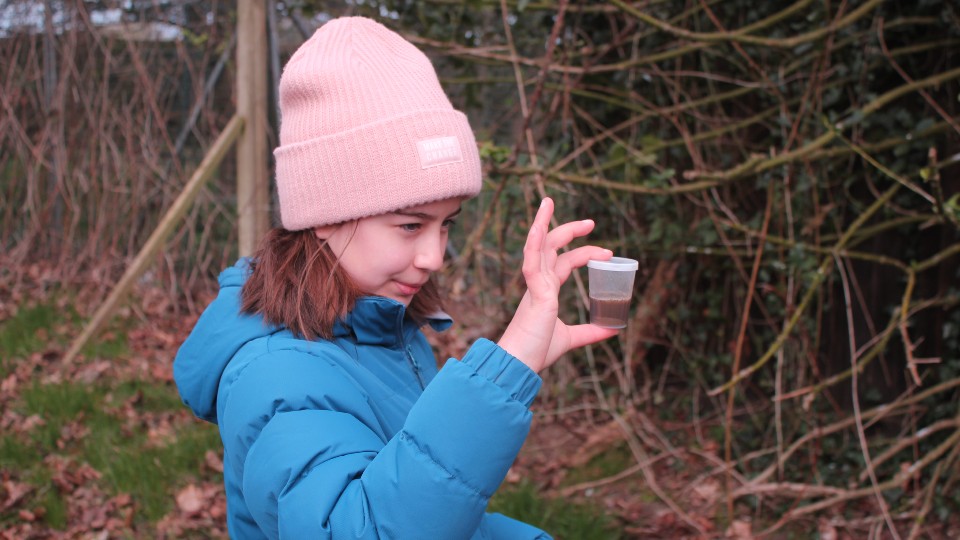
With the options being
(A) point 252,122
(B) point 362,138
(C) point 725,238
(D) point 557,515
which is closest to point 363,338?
(B) point 362,138

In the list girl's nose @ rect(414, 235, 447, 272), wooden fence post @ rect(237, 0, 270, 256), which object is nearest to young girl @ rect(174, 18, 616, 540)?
girl's nose @ rect(414, 235, 447, 272)

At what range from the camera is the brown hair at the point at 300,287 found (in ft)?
4.99

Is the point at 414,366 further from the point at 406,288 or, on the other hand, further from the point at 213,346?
the point at 213,346

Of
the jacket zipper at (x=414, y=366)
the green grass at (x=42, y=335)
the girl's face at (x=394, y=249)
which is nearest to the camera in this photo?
the girl's face at (x=394, y=249)

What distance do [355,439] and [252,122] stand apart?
3.46 meters

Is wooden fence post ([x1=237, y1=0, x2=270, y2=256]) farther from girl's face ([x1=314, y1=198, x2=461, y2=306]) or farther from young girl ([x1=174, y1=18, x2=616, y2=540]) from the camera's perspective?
girl's face ([x1=314, y1=198, x2=461, y2=306])

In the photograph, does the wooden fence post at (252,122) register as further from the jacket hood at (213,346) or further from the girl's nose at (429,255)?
the girl's nose at (429,255)

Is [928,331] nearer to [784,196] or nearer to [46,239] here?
[784,196]

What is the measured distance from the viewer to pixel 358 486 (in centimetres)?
119

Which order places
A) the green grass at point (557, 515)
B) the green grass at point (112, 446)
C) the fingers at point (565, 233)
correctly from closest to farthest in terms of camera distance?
the fingers at point (565, 233), the green grass at point (557, 515), the green grass at point (112, 446)

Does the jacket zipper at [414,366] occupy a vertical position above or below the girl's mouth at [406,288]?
below

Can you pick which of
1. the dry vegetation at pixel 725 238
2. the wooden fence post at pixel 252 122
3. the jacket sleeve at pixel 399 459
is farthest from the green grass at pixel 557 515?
the wooden fence post at pixel 252 122

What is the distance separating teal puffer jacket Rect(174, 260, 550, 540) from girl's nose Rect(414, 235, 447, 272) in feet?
0.76

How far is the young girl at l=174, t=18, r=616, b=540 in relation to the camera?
1.18 metres
